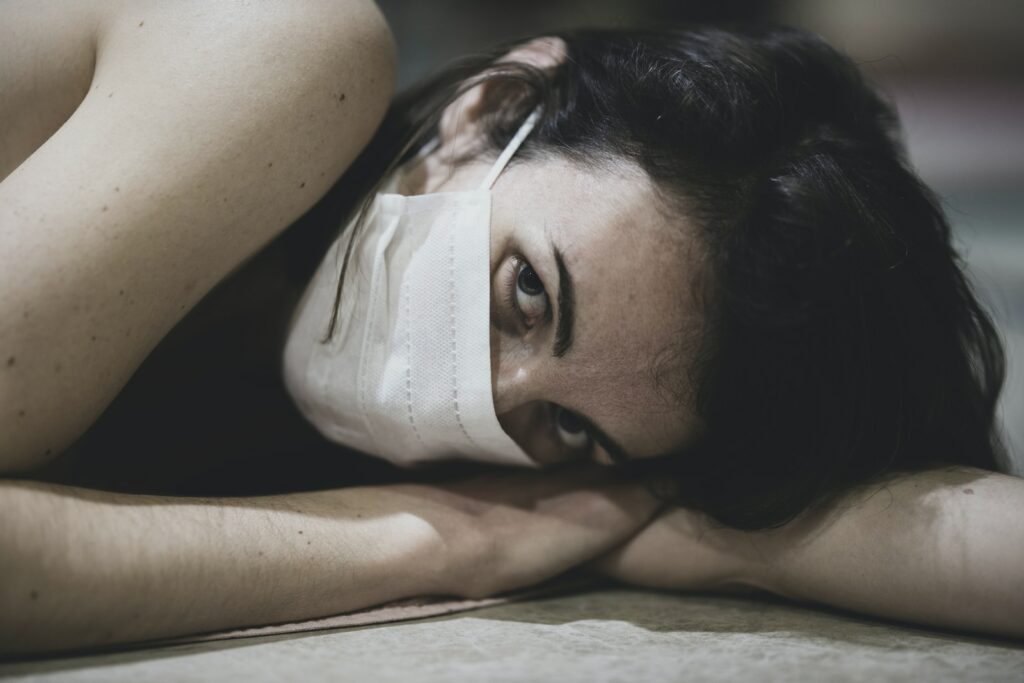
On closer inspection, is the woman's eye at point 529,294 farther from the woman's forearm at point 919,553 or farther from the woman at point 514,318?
the woman's forearm at point 919,553

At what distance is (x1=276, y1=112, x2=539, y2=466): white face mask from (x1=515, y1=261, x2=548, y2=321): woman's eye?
0.11 ft

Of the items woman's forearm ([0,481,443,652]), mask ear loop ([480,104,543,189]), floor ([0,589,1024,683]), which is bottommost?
floor ([0,589,1024,683])

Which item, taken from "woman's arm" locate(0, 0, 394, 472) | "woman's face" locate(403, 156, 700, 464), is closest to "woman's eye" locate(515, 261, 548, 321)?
"woman's face" locate(403, 156, 700, 464)

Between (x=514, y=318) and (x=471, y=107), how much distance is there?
10.2 inches

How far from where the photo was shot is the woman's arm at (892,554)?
77 cm

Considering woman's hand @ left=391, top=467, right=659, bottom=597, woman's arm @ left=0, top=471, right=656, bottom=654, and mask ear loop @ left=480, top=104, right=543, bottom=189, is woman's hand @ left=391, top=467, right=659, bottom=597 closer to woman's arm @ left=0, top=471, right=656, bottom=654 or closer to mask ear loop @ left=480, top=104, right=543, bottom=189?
woman's arm @ left=0, top=471, right=656, bottom=654

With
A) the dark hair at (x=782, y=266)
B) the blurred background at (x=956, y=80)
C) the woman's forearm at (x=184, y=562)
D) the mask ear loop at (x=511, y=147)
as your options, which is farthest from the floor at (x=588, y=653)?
the blurred background at (x=956, y=80)

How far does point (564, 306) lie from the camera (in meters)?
0.81

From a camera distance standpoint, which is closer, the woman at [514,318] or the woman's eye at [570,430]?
the woman at [514,318]

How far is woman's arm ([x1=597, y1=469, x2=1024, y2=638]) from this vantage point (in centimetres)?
77

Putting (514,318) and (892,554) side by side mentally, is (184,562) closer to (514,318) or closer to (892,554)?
(514,318)

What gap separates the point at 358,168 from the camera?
3.19 feet

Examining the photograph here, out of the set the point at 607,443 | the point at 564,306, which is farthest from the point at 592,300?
the point at 607,443

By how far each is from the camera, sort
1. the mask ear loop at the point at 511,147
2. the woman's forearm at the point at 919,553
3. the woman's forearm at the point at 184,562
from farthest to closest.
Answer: the mask ear loop at the point at 511,147 < the woman's forearm at the point at 919,553 < the woman's forearm at the point at 184,562
